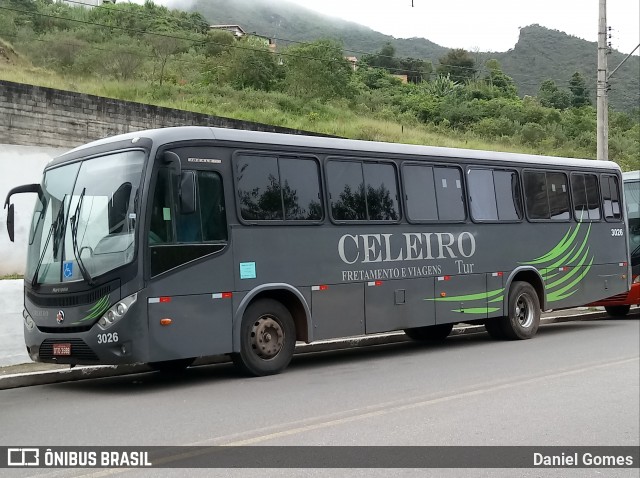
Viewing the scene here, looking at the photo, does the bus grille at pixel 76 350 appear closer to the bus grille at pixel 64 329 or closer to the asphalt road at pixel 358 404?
the bus grille at pixel 64 329

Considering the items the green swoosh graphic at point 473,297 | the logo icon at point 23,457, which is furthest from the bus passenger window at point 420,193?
the logo icon at point 23,457

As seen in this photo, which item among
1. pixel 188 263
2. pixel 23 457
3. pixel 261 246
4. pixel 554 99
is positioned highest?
pixel 554 99

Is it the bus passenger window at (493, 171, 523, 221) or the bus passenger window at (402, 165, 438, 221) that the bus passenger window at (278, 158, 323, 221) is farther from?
the bus passenger window at (493, 171, 523, 221)

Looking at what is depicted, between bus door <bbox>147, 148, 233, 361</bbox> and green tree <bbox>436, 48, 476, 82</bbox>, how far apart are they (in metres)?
88.9

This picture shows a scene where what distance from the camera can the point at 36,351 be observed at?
10.6 meters

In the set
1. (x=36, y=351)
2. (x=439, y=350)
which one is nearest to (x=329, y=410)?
(x=36, y=351)

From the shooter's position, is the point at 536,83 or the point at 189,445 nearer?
the point at 189,445

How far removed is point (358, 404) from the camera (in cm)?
909

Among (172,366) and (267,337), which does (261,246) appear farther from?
(172,366)

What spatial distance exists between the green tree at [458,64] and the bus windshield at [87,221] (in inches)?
3513

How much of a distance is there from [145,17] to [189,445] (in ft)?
192

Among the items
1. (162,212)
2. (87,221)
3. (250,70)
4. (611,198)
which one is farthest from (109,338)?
(250,70)

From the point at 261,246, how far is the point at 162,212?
1.59 meters

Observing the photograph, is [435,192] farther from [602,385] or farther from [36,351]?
[36,351]
